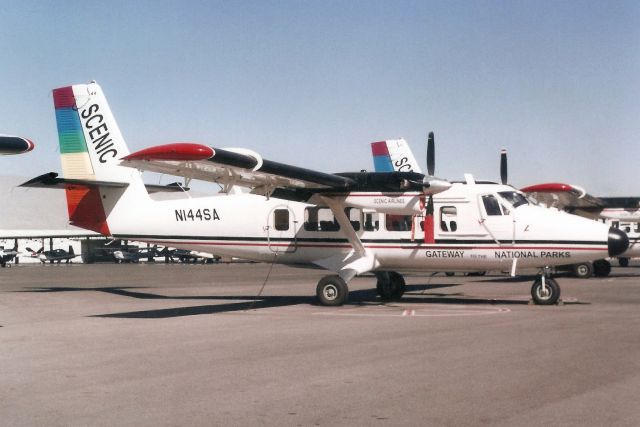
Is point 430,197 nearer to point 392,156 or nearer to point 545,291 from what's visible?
point 545,291

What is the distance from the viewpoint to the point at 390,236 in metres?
18.0

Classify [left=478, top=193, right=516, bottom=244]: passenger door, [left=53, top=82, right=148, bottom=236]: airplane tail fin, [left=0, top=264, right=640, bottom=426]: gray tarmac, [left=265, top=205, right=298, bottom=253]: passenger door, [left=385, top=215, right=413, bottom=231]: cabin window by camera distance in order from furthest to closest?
[left=53, top=82, right=148, bottom=236]: airplane tail fin
[left=265, top=205, right=298, bottom=253]: passenger door
[left=385, top=215, right=413, bottom=231]: cabin window
[left=478, top=193, right=516, bottom=244]: passenger door
[left=0, top=264, right=640, bottom=426]: gray tarmac

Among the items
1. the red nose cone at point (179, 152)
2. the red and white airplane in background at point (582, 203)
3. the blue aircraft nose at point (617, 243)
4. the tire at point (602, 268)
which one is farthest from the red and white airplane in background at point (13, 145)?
the tire at point (602, 268)

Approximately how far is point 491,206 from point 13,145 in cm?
1157

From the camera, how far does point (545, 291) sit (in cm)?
1659

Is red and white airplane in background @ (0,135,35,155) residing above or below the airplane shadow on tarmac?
above

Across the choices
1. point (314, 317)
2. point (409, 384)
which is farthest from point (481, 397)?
point (314, 317)

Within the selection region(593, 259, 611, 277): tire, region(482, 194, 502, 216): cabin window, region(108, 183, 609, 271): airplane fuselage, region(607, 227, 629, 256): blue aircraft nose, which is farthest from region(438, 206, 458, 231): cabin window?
region(593, 259, 611, 277): tire

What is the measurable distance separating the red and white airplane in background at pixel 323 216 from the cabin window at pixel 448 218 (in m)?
0.02

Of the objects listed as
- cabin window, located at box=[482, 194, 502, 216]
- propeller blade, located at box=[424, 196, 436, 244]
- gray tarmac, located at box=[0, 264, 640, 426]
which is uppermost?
cabin window, located at box=[482, 194, 502, 216]

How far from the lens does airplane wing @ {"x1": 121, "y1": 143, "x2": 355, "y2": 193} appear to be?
1324 centimetres

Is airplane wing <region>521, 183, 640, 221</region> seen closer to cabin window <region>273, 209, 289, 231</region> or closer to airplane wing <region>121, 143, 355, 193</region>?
cabin window <region>273, 209, 289, 231</region>

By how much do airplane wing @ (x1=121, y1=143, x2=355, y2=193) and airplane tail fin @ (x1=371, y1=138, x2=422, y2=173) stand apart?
577 inches

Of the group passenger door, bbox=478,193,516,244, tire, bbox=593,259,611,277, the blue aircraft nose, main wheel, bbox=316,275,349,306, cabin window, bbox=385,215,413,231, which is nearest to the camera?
the blue aircraft nose
